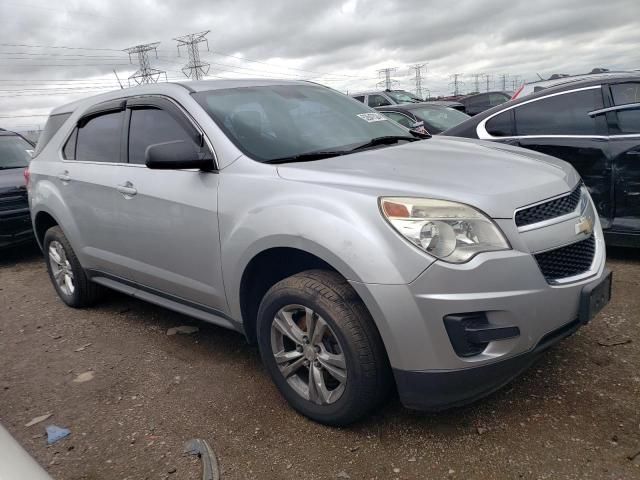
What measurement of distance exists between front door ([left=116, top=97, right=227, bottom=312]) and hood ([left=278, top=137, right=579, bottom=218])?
60 cm

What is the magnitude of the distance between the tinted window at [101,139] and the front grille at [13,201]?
3160mm

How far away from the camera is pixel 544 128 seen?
4.87 metres

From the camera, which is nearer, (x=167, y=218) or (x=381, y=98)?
(x=167, y=218)

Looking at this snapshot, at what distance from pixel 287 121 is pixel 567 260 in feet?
5.65

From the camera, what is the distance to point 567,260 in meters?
2.46

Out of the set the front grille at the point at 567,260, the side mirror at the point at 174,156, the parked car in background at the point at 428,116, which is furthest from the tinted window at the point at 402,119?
the front grille at the point at 567,260

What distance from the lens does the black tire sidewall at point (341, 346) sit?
7.95 feet

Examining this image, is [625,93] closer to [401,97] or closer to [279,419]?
[279,419]

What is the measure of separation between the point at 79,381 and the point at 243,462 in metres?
1.51

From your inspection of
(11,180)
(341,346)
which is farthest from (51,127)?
(341,346)

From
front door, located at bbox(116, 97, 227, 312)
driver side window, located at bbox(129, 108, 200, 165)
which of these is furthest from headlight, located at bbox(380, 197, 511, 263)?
driver side window, located at bbox(129, 108, 200, 165)

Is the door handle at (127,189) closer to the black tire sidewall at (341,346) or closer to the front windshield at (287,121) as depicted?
the front windshield at (287,121)

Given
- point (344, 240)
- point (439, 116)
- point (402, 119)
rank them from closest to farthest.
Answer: point (344, 240)
point (402, 119)
point (439, 116)

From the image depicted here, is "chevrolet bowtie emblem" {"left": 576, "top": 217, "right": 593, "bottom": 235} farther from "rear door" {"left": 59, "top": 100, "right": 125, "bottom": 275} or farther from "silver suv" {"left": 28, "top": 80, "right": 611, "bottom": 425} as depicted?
"rear door" {"left": 59, "top": 100, "right": 125, "bottom": 275}
